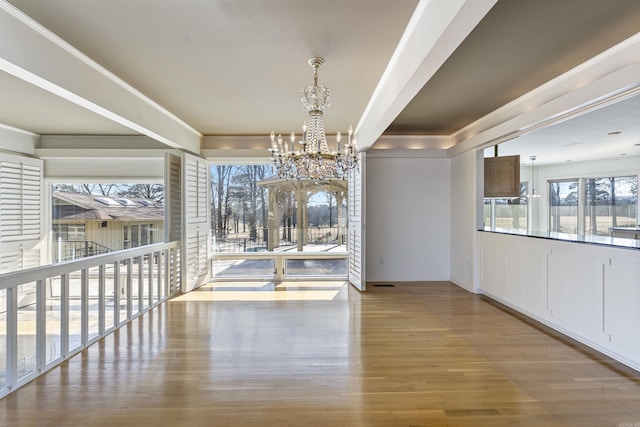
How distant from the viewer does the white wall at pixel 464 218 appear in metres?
4.99

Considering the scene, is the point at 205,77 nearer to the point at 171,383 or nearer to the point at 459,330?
the point at 171,383

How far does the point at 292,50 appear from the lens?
277 cm

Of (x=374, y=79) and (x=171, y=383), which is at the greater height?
(x=374, y=79)

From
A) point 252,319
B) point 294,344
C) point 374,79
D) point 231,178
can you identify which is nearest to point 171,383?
point 294,344

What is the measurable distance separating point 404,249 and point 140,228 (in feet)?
15.4

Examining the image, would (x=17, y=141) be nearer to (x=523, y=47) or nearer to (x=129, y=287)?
(x=129, y=287)

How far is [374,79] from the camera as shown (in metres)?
3.38

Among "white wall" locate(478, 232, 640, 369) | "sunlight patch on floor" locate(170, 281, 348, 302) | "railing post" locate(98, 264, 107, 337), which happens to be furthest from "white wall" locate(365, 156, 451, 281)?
"railing post" locate(98, 264, 107, 337)

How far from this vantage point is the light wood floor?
6.63 feet

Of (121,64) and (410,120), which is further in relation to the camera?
(410,120)

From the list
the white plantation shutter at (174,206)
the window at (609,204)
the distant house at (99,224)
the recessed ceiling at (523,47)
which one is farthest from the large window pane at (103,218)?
the window at (609,204)

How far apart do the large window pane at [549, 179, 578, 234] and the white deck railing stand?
7341 mm

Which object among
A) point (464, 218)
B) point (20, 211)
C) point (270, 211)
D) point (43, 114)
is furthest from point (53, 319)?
point (464, 218)

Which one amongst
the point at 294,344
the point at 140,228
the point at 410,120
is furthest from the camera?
the point at 140,228
